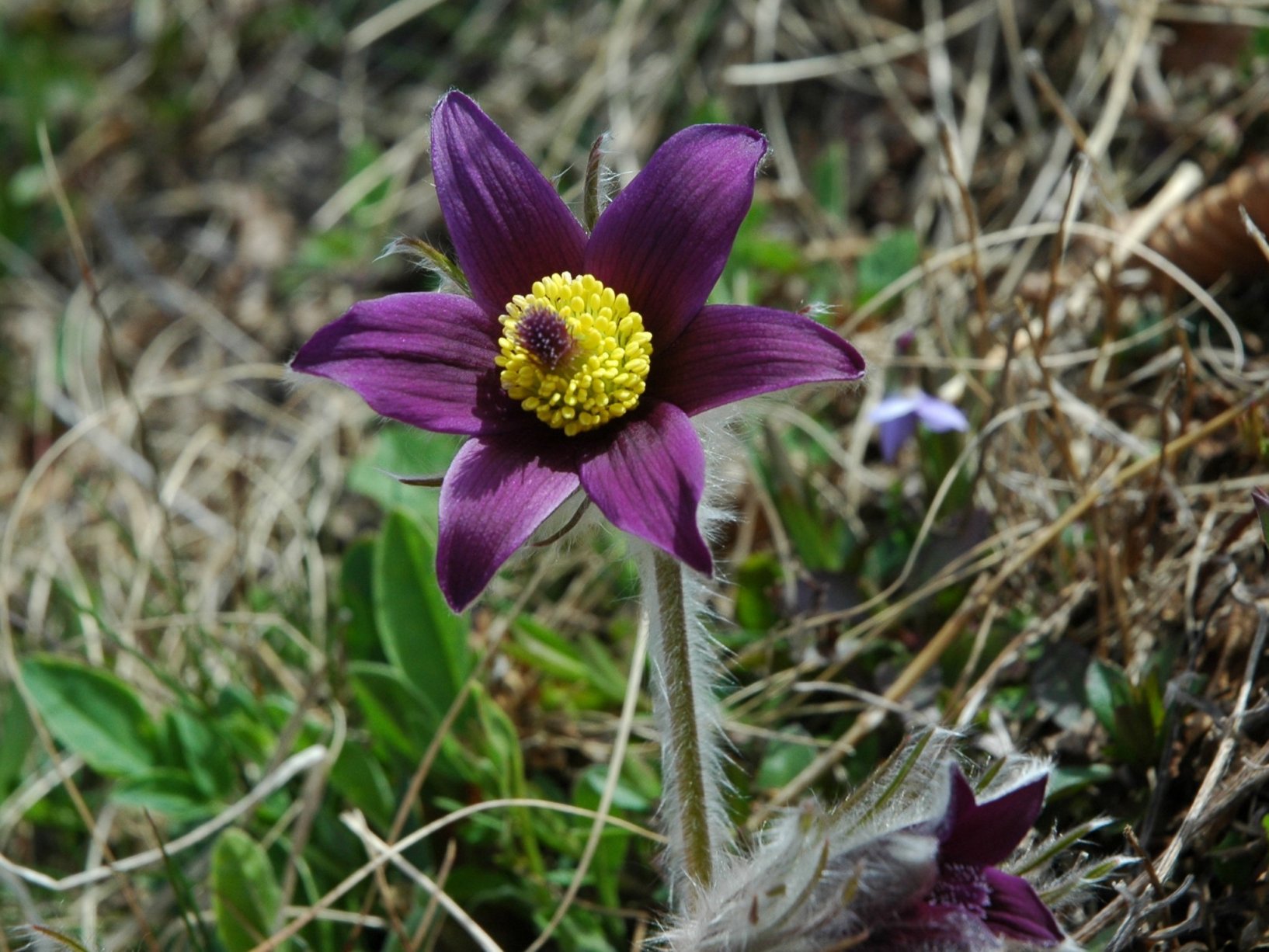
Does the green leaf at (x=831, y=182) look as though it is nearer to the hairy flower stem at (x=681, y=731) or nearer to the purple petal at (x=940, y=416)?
the purple petal at (x=940, y=416)

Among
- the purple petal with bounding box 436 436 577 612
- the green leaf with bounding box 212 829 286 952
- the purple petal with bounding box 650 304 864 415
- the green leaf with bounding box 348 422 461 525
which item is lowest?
the green leaf with bounding box 212 829 286 952

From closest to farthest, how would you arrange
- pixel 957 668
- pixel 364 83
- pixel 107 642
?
1. pixel 957 668
2. pixel 107 642
3. pixel 364 83

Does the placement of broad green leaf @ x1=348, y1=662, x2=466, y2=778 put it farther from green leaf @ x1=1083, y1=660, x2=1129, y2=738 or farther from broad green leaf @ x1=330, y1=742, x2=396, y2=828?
green leaf @ x1=1083, y1=660, x2=1129, y2=738

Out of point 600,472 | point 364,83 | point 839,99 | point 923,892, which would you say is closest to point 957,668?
point 923,892

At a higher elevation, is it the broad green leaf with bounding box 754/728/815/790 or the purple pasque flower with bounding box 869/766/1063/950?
the purple pasque flower with bounding box 869/766/1063/950

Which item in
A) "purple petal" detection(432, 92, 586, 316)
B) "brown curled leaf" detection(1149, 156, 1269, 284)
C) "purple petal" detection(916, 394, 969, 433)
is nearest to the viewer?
"purple petal" detection(432, 92, 586, 316)

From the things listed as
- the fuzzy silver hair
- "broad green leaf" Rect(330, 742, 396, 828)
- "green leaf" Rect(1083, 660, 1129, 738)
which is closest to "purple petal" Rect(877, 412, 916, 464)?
"green leaf" Rect(1083, 660, 1129, 738)

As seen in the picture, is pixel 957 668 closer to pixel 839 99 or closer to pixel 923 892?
pixel 923 892
